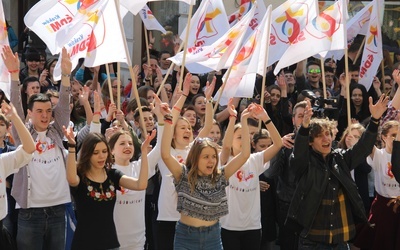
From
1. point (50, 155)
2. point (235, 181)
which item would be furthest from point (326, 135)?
point (50, 155)

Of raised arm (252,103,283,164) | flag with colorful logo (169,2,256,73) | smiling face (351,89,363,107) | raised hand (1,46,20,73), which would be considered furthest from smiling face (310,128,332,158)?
smiling face (351,89,363,107)

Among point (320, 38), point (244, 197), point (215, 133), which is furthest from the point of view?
point (320, 38)

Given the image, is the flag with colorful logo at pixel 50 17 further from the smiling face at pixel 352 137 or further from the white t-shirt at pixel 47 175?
the smiling face at pixel 352 137

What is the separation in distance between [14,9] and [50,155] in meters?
9.76

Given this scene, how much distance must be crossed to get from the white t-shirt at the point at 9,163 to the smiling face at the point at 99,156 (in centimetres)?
49

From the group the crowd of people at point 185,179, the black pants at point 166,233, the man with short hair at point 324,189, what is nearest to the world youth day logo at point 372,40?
the crowd of people at point 185,179

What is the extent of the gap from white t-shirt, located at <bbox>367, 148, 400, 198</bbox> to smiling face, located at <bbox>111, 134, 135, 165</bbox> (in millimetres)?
2530

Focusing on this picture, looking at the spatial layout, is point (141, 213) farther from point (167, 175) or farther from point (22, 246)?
point (22, 246)

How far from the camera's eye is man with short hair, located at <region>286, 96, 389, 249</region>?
798 cm

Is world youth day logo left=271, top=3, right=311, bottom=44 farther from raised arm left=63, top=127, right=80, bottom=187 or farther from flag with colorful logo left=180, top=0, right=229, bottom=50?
raised arm left=63, top=127, right=80, bottom=187

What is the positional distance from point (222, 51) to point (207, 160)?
2.51m

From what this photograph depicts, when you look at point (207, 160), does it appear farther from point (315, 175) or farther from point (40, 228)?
point (40, 228)

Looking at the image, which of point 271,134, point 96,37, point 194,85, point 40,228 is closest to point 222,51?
point 96,37

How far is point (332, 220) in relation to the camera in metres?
8.00
